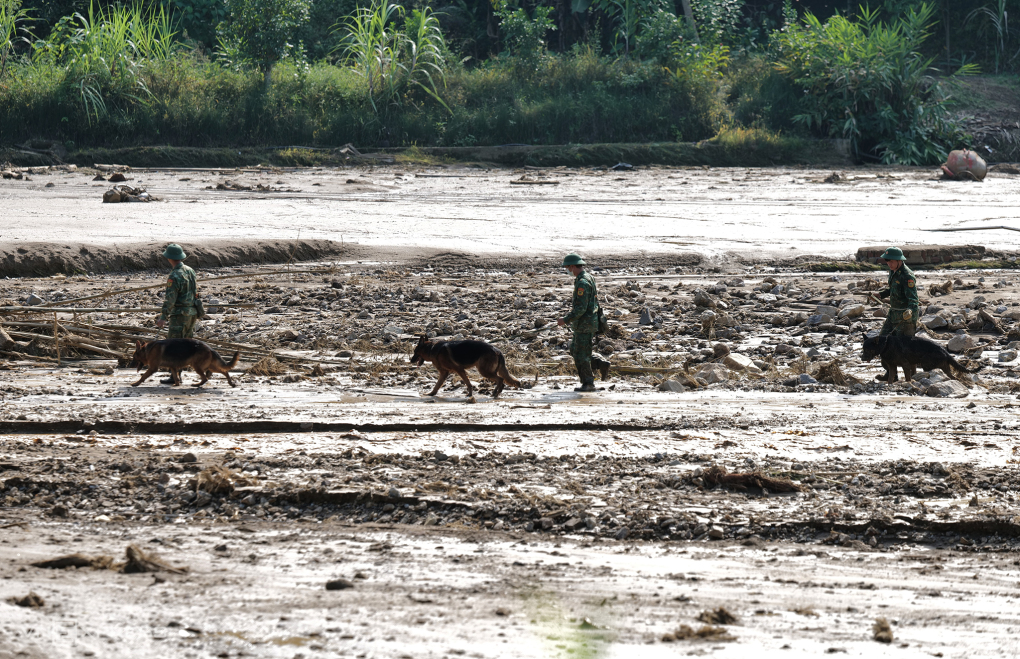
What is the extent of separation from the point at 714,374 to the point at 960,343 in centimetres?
272

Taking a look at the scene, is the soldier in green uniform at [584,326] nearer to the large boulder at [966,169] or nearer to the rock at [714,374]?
the rock at [714,374]

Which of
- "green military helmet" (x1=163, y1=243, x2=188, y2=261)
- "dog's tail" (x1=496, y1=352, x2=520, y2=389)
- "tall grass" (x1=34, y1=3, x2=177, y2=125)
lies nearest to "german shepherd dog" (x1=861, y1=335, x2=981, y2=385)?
"dog's tail" (x1=496, y1=352, x2=520, y2=389)

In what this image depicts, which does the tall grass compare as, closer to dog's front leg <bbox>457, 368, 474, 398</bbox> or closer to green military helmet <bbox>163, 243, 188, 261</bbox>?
green military helmet <bbox>163, 243, 188, 261</bbox>

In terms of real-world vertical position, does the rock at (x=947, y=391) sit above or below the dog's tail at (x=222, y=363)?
below

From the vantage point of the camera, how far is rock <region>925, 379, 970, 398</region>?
27.2 ft

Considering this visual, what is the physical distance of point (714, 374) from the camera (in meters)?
8.83

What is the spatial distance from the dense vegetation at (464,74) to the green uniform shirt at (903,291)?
1853 centimetres

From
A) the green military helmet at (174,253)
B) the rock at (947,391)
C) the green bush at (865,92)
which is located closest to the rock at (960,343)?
the rock at (947,391)

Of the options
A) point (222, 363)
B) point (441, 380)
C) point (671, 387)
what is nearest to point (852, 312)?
point (671, 387)

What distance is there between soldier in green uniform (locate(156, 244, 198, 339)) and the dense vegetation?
16525 mm

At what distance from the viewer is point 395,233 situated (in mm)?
16203

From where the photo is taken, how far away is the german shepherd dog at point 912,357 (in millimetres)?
8703

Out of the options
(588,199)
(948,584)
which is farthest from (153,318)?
(588,199)

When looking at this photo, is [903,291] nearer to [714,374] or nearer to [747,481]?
[714,374]
